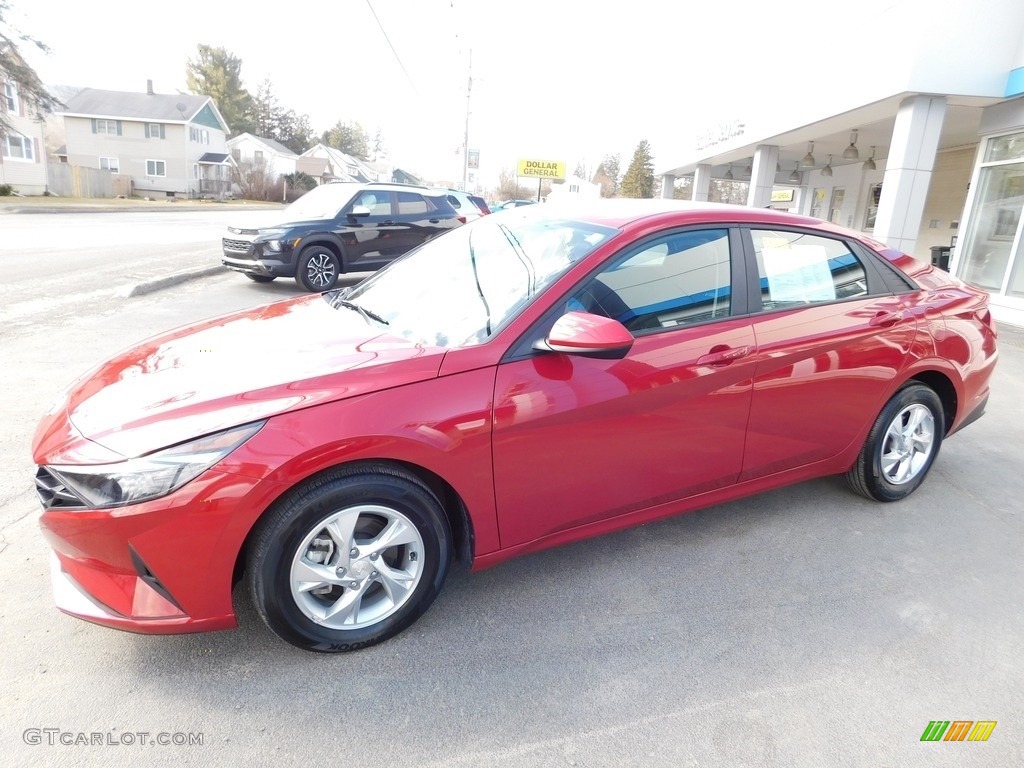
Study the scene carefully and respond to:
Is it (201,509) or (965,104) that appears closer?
(201,509)

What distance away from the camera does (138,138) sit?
51.8 m

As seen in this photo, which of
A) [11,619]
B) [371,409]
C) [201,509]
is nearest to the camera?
[201,509]

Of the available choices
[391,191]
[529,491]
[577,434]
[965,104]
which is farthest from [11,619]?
[965,104]

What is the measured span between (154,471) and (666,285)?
215 cm

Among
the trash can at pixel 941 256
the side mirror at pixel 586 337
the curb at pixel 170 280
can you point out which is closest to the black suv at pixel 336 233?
the curb at pixel 170 280

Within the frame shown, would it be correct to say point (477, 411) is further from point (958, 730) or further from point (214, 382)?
point (958, 730)

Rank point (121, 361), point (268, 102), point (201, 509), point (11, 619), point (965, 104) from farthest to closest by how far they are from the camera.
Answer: point (268, 102)
point (965, 104)
point (121, 361)
point (11, 619)
point (201, 509)

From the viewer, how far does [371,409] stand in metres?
2.26

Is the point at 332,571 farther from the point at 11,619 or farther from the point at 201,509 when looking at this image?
the point at 11,619

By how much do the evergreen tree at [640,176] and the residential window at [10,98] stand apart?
157 ft

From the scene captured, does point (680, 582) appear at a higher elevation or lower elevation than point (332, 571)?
lower

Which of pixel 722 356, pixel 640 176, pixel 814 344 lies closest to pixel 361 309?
pixel 722 356

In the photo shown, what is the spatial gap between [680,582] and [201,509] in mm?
2028

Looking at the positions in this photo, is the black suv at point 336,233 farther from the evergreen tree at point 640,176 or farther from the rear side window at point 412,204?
the evergreen tree at point 640,176
